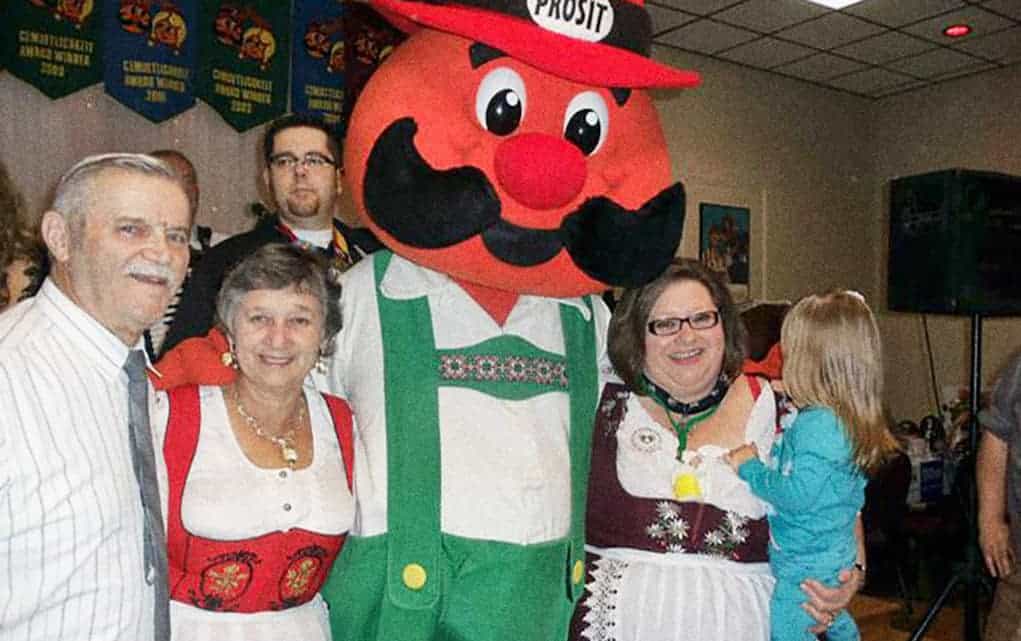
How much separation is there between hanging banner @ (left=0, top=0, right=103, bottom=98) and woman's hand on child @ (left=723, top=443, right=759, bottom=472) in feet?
10.6

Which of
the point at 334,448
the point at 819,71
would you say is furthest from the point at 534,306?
the point at 819,71

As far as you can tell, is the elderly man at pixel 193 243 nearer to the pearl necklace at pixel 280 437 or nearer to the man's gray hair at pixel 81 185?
the pearl necklace at pixel 280 437

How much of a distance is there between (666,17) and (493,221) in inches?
154

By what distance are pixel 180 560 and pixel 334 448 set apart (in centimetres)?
28

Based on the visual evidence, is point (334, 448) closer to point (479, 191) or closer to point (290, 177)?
point (479, 191)

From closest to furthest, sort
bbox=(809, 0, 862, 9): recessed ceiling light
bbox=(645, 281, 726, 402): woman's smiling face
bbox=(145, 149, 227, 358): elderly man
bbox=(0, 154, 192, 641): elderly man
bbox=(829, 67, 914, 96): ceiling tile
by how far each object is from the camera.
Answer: bbox=(0, 154, 192, 641): elderly man < bbox=(645, 281, 726, 402): woman's smiling face < bbox=(145, 149, 227, 358): elderly man < bbox=(809, 0, 862, 9): recessed ceiling light < bbox=(829, 67, 914, 96): ceiling tile

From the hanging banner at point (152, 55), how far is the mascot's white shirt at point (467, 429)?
2798mm

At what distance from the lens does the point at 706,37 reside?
5340 mm

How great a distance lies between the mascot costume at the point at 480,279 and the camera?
145 cm

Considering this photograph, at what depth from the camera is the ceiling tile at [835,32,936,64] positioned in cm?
534

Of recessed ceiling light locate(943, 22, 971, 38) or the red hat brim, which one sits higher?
recessed ceiling light locate(943, 22, 971, 38)

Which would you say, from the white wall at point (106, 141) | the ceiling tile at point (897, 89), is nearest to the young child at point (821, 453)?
the white wall at point (106, 141)

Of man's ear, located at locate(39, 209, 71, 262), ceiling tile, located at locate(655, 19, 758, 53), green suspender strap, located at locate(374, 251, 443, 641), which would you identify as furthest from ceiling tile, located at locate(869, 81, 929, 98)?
man's ear, located at locate(39, 209, 71, 262)

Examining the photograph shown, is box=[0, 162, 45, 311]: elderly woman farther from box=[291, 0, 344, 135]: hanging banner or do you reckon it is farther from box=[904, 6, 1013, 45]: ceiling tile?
box=[904, 6, 1013, 45]: ceiling tile
